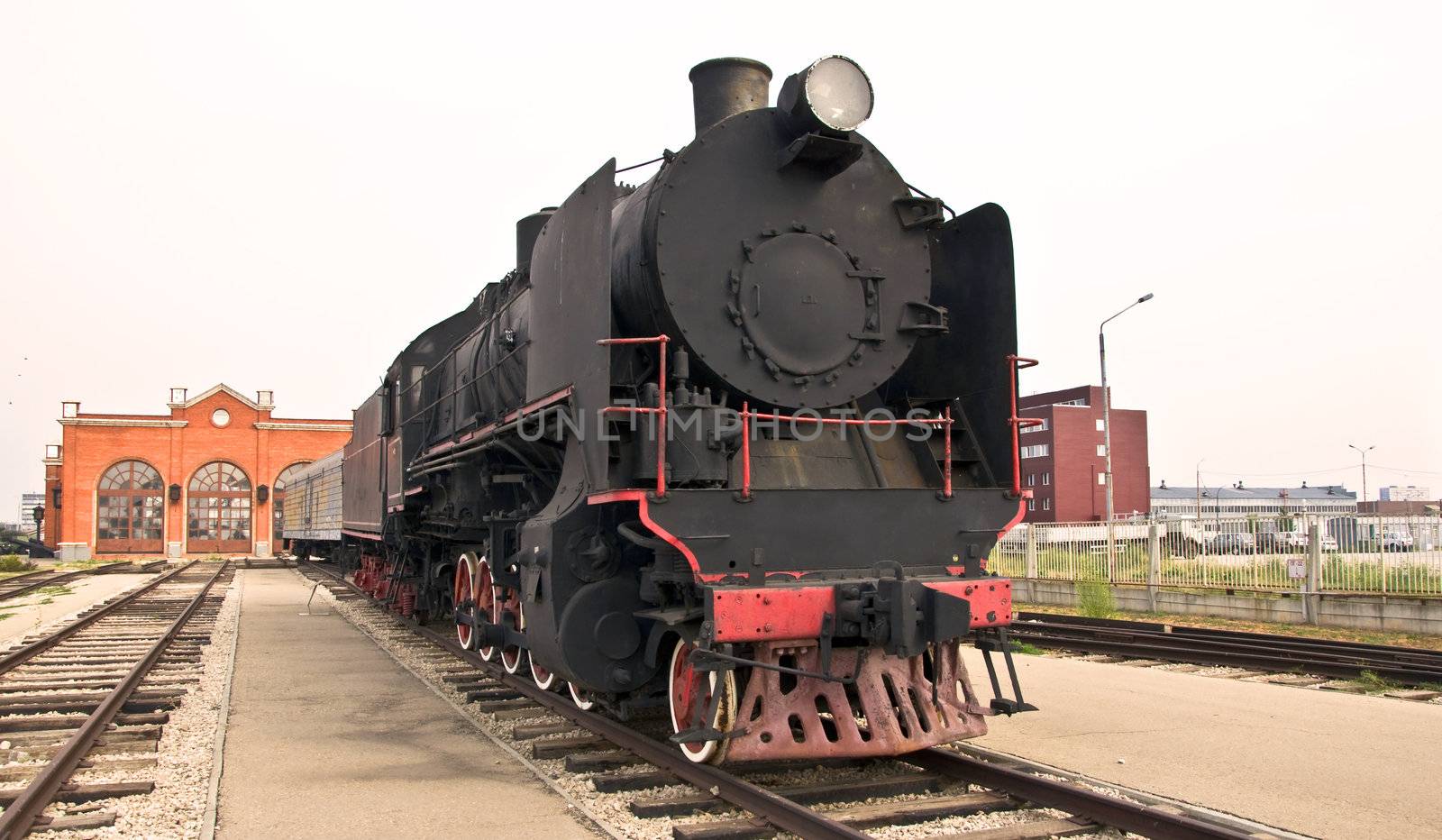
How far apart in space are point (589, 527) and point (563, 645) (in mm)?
677

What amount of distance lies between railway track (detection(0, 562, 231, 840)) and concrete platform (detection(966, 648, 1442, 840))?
5234 millimetres

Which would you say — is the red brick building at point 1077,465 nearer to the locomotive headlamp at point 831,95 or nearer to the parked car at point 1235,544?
the parked car at point 1235,544

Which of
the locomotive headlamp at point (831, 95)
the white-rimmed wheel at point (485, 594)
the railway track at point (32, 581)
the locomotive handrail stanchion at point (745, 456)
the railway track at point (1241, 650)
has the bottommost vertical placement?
the railway track at point (32, 581)

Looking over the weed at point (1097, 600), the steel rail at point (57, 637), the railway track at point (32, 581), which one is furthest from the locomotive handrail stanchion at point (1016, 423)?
the railway track at point (32, 581)

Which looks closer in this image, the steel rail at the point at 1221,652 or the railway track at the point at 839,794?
the railway track at the point at 839,794

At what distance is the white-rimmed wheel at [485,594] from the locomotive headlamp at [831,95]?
182 inches

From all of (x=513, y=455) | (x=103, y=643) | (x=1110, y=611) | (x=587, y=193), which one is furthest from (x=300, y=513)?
(x=587, y=193)

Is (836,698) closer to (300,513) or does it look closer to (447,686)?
(447,686)

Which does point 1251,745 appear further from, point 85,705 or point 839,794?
point 85,705

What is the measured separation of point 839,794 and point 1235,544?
40.2 ft

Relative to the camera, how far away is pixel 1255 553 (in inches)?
613

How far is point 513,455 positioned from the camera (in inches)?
Result: 303

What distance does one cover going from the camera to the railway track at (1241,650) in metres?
9.76

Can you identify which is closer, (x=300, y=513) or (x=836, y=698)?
(x=836, y=698)
